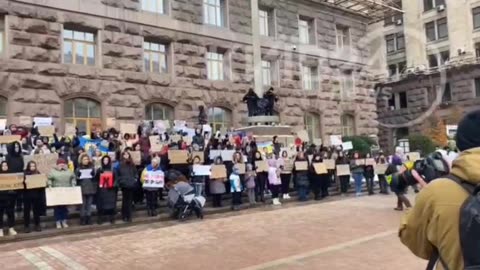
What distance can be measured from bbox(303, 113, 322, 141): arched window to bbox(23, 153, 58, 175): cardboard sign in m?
18.6

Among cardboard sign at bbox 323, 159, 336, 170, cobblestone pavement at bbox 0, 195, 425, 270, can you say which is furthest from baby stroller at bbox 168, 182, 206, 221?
cardboard sign at bbox 323, 159, 336, 170

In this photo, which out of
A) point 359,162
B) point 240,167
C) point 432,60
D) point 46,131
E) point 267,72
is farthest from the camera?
point 432,60

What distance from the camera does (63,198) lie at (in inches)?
437

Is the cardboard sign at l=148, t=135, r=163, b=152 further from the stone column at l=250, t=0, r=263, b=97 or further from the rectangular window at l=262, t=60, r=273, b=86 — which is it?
the rectangular window at l=262, t=60, r=273, b=86

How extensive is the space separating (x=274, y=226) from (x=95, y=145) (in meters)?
6.60

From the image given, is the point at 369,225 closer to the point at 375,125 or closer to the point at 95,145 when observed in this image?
the point at 95,145

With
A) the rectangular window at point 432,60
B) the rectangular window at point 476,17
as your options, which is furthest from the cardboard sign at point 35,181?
the rectangular window at point 432,60

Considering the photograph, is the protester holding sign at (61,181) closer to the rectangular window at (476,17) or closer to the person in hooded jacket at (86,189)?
the person in hooded jacket at (86,189)

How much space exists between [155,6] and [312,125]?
12.0 meters

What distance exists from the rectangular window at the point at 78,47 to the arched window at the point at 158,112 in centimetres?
320

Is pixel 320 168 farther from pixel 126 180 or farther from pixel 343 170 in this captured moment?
pixel 126 180

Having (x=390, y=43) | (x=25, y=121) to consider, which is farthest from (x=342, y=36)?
(x=25, y=121)

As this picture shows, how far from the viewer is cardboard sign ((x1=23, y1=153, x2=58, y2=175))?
12.2 metres

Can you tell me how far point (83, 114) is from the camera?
787 inches
